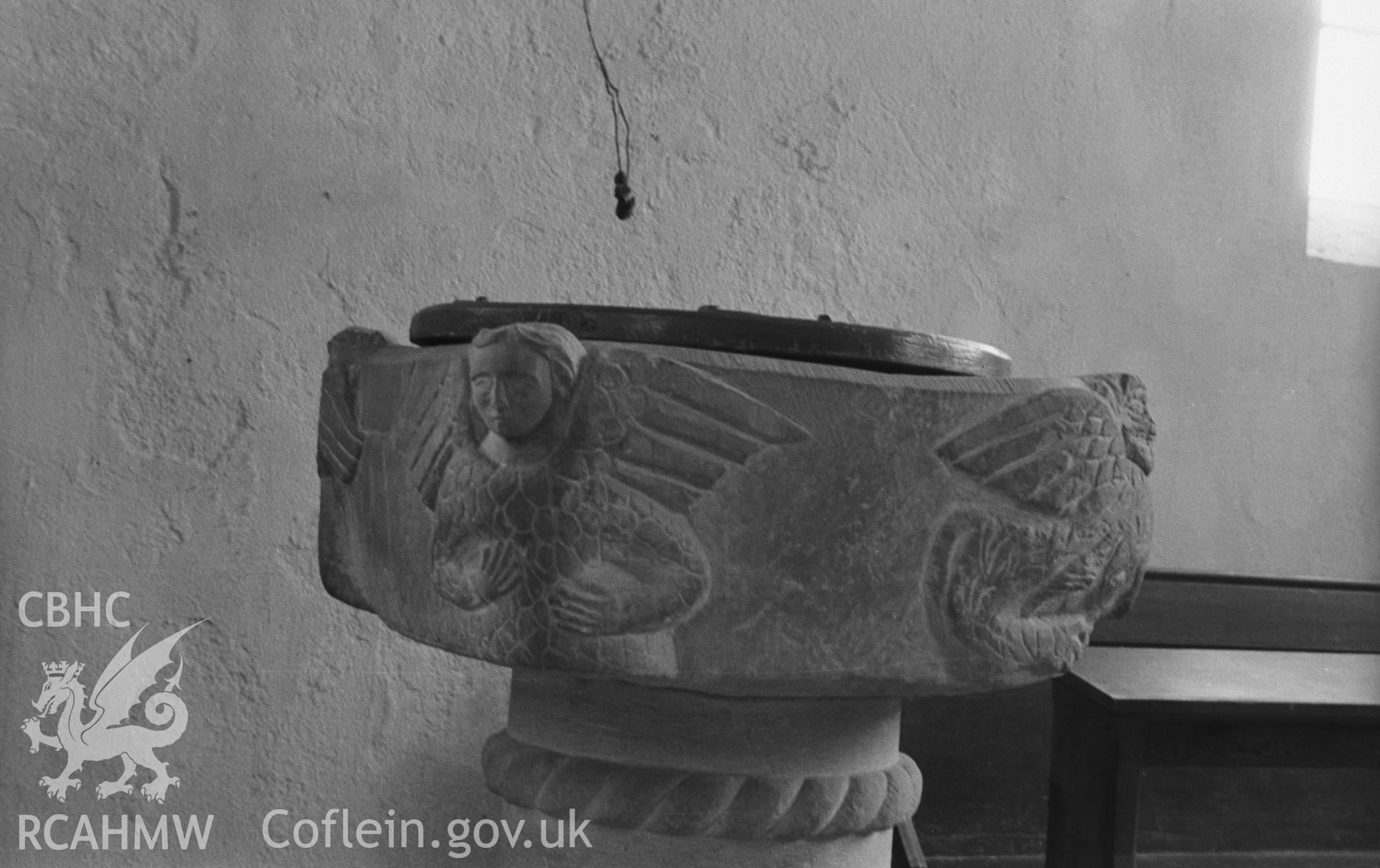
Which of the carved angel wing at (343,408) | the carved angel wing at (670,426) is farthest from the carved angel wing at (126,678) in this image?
the carved angel wing at (670,426)

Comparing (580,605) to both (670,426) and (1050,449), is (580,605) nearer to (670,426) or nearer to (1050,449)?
(670,426)

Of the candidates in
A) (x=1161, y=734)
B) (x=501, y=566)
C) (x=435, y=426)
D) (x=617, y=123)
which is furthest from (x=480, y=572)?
(x=617, y=123)

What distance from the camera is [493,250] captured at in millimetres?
2297

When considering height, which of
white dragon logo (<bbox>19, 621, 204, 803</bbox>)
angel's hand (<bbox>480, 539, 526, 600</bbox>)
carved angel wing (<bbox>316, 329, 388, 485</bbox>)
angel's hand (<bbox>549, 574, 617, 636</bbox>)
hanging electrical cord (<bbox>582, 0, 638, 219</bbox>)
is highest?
hanging electrical cord (<bbox>582, 0, 638, 219</bbox>)

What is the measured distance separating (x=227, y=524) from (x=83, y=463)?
0.83 feet

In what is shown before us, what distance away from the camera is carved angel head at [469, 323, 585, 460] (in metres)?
1.21

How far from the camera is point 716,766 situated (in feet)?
4.77

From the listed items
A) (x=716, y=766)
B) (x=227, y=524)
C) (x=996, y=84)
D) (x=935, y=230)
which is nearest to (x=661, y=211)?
(x=935, y=230)

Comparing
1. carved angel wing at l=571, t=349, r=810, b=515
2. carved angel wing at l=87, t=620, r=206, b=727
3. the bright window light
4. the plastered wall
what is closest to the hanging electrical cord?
the plastered wall

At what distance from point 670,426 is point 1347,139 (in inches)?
92.4

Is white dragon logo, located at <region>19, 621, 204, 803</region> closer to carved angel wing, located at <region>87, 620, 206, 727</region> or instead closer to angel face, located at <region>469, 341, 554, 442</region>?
carved angel wing, located at <region>87, 620, 206, 727</region>

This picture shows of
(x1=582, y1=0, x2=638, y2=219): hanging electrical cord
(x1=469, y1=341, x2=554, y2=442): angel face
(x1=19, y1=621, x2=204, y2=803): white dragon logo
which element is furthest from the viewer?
(x1=582, y1=0, x2=638, y2=219): hanging electrical cord

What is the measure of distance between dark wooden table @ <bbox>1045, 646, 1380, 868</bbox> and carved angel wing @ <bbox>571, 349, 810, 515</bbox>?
0.88 m

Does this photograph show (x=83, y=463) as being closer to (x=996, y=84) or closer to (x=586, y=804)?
(x=586, y=804)
